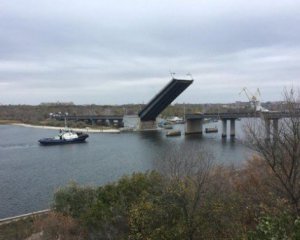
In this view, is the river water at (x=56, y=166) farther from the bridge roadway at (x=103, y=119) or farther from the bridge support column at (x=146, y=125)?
the bridge roadway at (x=103, y=119)

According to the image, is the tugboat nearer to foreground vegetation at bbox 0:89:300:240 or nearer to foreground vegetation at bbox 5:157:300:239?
foreground vegetation at bbox 0:89:300:240

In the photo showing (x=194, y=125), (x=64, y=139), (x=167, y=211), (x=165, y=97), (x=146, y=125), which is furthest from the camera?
(x=146, y=125)

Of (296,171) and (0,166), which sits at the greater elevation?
(296,171)

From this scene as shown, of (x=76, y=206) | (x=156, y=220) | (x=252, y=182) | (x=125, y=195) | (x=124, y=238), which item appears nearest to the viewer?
(x=156, y=220)

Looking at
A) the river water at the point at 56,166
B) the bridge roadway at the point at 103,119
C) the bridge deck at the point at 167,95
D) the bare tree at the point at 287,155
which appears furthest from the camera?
the bridge roadway at the point at 103,119

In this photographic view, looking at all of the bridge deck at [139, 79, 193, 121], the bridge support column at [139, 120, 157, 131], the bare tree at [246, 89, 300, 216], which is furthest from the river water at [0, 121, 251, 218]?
the bridge support column at [139, 120, 157, 131]

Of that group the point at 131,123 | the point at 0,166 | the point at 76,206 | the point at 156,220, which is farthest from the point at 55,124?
the point at 156,220

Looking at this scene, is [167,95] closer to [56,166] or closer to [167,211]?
[56,166]

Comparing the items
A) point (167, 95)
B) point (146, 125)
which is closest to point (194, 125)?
point (146, 125)

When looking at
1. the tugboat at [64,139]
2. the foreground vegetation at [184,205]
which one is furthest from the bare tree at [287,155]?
the tugboat at [64,139]

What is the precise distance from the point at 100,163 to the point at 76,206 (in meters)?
21.8

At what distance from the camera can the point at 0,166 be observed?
36562mm

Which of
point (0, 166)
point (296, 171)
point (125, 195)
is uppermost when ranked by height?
point (296, 171)

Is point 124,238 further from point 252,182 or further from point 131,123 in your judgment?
point 131,123
